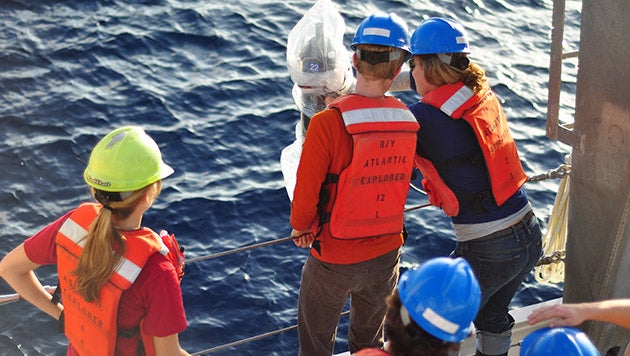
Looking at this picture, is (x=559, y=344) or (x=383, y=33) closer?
(x=559, y=344)

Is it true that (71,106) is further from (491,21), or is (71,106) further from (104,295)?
(104,295)

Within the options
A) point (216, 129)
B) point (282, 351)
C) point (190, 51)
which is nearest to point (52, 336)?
point (282, 351)

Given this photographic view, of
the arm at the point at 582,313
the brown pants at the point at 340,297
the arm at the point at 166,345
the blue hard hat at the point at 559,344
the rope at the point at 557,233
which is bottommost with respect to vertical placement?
the rope at the point at 557,233

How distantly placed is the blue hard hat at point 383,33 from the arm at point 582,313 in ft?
4.18

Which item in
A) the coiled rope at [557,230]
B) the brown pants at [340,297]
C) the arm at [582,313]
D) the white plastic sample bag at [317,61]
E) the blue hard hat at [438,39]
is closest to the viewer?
the arm at [582,313]

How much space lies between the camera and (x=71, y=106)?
10.3 meters

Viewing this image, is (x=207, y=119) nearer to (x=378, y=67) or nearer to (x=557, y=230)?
(x=557, y=230)

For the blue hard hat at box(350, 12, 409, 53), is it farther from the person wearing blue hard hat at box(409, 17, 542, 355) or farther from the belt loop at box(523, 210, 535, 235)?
the belt loop at box(523, 210, 535, 235)

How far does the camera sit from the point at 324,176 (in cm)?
395

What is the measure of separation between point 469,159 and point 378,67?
0.62 meters

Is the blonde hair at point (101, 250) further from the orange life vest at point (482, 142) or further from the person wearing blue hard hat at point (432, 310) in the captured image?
the orange life vest at point (482, 142)

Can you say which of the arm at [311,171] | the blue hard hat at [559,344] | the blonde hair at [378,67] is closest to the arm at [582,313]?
the blue hard hat at [559,344]

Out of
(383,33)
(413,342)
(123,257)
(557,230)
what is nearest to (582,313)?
(413,342)

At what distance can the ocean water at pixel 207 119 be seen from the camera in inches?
316
